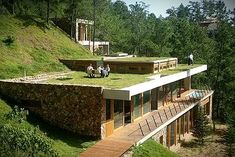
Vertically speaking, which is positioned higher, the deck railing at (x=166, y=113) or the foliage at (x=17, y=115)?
the foliage at (x=17, y=115)

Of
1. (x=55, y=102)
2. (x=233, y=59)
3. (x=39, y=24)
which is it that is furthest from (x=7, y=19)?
(x=233, y=59)

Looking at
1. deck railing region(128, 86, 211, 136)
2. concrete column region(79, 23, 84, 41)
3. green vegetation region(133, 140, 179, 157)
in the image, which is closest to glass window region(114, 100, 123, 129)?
deck railing region(128, 86, 211, 136)

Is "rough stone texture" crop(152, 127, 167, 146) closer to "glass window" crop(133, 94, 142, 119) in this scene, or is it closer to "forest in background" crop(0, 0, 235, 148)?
"glass window" crop(133, 94, 142, 119)

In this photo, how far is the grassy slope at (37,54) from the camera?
19.2 m

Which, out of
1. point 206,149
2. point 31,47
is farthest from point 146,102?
point 31,47

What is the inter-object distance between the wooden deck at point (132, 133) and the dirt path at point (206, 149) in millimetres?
2782

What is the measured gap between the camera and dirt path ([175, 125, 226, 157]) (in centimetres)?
2584

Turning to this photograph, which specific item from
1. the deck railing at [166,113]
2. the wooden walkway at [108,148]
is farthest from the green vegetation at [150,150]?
the deck railing at [166,113]

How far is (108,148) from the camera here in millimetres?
17891

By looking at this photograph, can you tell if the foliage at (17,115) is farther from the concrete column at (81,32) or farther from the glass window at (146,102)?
the concrete column at (81,32)

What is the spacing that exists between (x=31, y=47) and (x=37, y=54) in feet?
3.18

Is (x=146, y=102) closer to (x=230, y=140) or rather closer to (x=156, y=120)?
(x=156, y=120)

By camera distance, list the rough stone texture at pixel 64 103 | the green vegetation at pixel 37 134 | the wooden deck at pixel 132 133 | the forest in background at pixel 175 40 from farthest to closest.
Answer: the forest in background at pixel 175 40 → the rough stone texture at pixel 64 103 → the wooden deck at pixel 132 133 → the green vegetation at pixel 37 134

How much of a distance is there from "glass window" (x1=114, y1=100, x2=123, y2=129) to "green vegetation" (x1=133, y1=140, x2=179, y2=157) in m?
2.32
